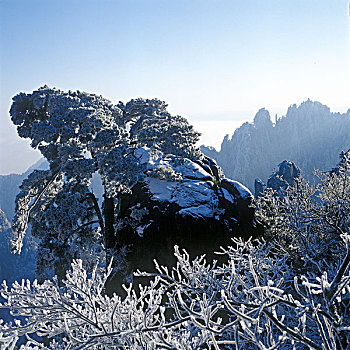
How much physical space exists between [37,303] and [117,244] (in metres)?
5.40

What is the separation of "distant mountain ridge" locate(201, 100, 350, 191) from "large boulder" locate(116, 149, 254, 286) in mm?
39352

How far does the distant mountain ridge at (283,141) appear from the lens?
150ft

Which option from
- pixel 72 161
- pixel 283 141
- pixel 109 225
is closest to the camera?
pixel 72 161

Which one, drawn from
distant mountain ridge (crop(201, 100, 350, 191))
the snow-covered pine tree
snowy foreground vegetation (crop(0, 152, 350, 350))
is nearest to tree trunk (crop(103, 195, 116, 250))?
the snow-covered pine tree

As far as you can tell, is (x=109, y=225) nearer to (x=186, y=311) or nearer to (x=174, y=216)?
(x=174, y=216)

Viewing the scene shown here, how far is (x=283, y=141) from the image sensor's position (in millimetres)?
49094

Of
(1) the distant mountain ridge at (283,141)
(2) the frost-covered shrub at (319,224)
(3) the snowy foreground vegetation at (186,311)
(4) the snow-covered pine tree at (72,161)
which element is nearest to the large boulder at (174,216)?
(4) the snow-covered pine tree at (72,161)

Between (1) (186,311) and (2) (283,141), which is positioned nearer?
(1) (186,311)

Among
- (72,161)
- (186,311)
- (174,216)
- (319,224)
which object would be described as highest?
(72,161)

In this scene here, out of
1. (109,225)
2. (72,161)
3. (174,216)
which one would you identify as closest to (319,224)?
(174,216)

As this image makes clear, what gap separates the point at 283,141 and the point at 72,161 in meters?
48.2

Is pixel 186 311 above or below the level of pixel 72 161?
below

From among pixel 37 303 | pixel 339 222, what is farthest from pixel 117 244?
pixel 37 303

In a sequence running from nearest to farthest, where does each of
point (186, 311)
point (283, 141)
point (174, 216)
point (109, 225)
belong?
1. point (186, 311)
2. point (174, 216)
3. point (109, 225)
4. point (283, 141)
